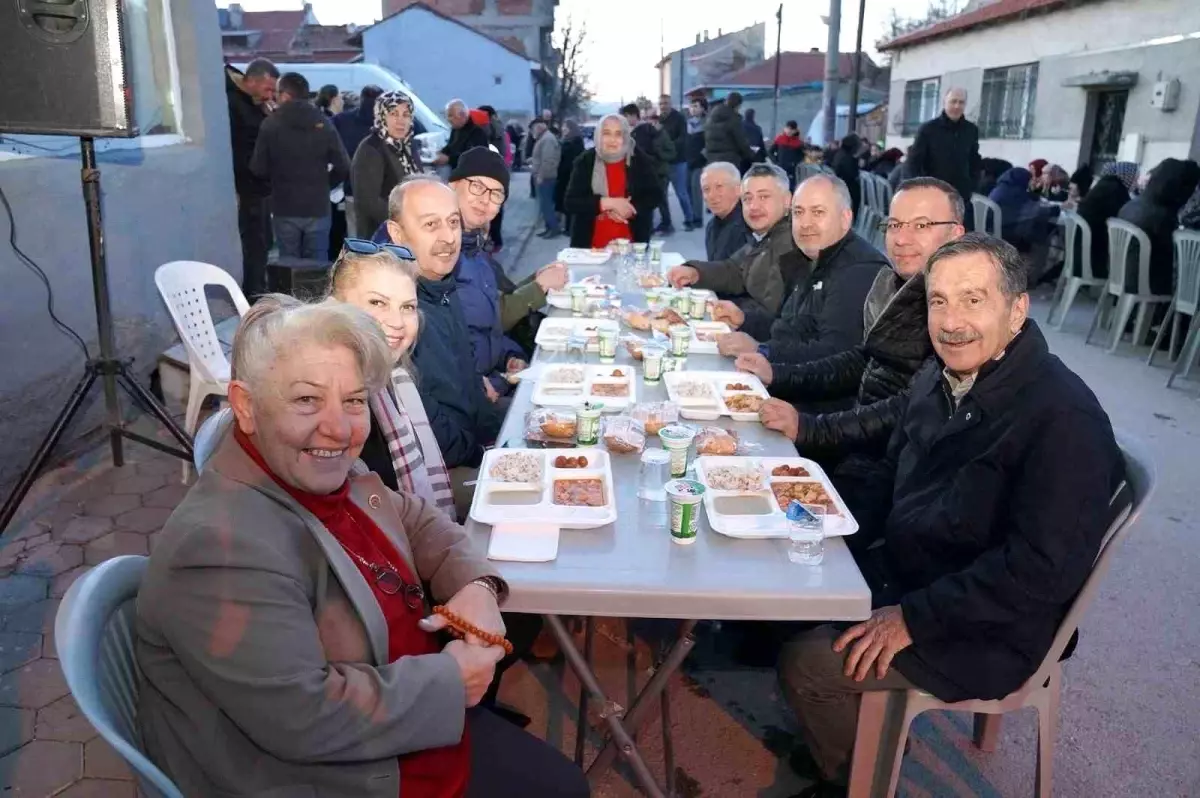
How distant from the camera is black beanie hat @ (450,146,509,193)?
3.93 metres

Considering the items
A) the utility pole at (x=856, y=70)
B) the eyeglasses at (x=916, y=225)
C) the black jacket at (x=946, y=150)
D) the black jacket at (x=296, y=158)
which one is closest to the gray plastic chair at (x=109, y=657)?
the eyeglasses at (x=916, y=225)

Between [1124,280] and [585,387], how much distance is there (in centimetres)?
546

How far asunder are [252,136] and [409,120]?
5.32ft

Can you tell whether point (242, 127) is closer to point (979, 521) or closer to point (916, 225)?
point (916, 225)

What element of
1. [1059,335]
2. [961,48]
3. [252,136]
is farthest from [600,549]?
[961,48]

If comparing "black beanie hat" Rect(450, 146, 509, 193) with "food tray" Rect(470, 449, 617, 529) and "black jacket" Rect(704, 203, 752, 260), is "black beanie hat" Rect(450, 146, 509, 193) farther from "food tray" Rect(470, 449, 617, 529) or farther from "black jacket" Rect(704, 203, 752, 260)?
"food tray" Rect(470, 449, 617, 529)

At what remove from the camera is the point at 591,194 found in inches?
264

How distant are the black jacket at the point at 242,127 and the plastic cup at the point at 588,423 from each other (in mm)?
5395

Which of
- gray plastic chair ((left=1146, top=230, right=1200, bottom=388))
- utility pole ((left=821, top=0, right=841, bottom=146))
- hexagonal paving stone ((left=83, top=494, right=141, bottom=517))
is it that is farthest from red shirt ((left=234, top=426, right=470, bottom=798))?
utility pole ((left=821, top=0, right=841, bottom=146))

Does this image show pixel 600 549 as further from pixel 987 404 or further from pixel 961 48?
pixel 961 48

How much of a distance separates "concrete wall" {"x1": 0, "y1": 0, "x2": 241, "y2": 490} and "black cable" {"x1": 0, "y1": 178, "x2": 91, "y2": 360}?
0.10 ft

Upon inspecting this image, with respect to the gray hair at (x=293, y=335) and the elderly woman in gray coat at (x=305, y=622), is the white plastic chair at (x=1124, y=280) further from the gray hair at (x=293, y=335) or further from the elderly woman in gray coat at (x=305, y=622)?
the gray hair at (x=293, y=335)

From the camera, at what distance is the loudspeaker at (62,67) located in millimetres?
3316

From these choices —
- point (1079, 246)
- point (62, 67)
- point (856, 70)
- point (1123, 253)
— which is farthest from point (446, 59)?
point (62, 67)
